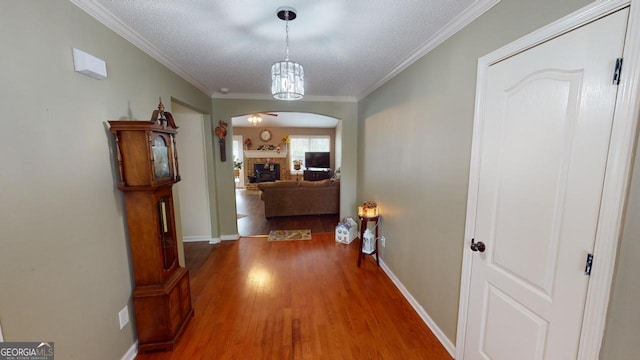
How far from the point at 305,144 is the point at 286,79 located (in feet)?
26.3

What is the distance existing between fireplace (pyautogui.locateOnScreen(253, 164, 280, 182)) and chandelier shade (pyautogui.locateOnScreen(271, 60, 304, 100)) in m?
7.96

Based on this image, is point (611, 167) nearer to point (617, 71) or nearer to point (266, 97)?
point (617, 71)

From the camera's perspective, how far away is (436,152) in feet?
6.45

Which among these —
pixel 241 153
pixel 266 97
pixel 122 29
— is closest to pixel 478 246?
pixel 122 29

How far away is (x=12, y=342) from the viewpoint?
3.43 feet

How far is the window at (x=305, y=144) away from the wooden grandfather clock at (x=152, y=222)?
7645 millimetres

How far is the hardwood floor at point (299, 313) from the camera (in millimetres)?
1851

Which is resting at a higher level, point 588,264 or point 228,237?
point 588,264

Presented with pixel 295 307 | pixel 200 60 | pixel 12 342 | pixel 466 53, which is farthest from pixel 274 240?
pixel 466 53

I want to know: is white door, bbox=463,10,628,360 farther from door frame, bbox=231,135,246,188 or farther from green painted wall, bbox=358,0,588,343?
door frame, bbox=231,135,246,188

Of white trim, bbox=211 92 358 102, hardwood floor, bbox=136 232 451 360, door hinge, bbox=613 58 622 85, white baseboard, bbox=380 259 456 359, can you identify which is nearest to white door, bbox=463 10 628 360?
door hinge, bbox=613 58 622 85

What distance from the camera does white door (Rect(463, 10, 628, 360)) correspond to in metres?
0.95

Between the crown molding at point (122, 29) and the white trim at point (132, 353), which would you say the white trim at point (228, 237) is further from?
the crown molding at point (122, 29)

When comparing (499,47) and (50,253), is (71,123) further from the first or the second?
(499,47)
